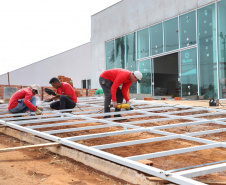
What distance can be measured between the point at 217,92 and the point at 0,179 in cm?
878

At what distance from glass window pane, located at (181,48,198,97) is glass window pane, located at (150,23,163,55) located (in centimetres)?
143

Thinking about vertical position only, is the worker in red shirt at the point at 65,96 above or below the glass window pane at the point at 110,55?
below

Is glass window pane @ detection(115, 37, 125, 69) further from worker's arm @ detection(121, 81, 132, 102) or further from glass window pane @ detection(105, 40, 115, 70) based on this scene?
worker's arm @ detection(121, 81, 132, 102)

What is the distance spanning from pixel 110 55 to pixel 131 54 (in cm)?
185

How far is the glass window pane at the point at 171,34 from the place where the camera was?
37.2 ft

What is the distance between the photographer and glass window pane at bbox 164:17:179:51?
37.2ft

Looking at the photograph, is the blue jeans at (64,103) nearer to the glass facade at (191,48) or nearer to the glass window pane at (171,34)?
the glass facade at (191,48)

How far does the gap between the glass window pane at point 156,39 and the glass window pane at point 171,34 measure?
1.01 ft

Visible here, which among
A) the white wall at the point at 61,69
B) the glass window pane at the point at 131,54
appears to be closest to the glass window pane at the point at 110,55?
the glass window pane at the point at 131,54

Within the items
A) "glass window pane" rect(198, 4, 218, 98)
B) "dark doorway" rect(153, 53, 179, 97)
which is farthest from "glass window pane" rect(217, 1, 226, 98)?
"dark doorway" rect(153, 53, 179, 97)

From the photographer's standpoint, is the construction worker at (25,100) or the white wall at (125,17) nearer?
the construction worker at (25,100)

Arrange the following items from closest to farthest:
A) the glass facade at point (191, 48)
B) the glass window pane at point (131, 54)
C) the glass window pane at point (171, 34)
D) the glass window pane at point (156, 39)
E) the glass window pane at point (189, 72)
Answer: the glass facade at point (191, 48)
the glass window pane at point (189, 72)
the glass window pane at point (171, 34)
the glass window pane at point (156, 39)
the glass window pane at point (131, 54)

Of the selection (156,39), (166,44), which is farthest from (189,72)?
(156,39)

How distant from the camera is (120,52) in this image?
1441cm
